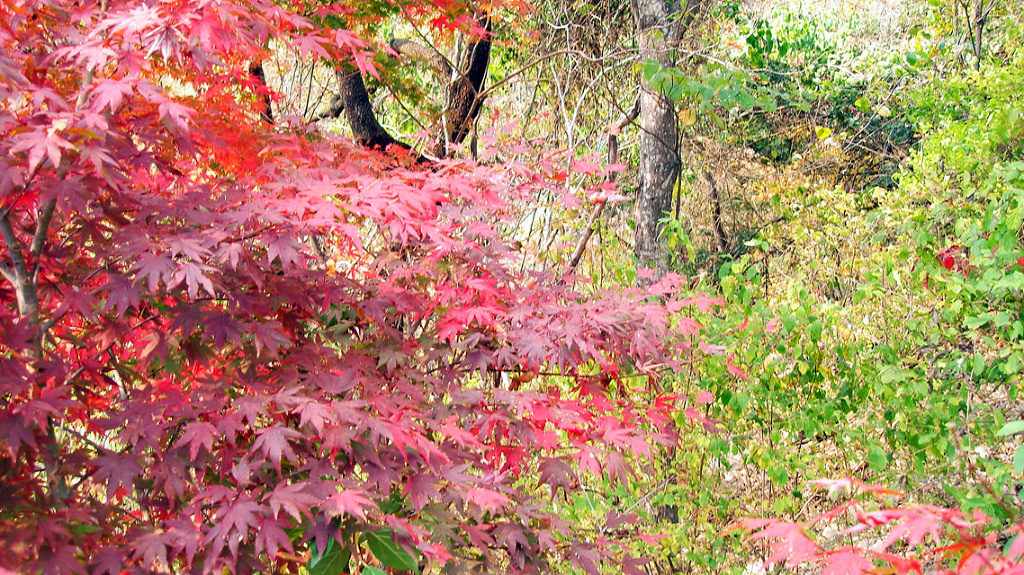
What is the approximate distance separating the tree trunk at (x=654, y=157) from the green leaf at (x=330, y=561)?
3.09 metres

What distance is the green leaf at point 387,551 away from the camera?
63.5 inches

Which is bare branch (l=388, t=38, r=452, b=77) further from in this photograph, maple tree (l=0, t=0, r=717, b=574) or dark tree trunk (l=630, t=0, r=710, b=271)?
maple tree (l=0, t=0, r=717, b=574)

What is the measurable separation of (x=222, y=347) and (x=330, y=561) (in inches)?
23.9

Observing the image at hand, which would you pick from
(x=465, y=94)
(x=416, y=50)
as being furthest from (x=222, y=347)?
(x=416, y=50)

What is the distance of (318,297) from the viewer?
204 cm

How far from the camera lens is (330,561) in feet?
5.32

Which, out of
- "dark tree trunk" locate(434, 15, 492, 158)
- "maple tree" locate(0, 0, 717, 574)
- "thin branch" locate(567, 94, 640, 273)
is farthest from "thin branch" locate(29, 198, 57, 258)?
"dark tree trunk" locate(434, 15, 492, 158)

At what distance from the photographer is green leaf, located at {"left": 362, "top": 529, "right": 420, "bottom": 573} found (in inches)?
63.5

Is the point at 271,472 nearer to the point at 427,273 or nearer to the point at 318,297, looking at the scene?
the point at 318,297

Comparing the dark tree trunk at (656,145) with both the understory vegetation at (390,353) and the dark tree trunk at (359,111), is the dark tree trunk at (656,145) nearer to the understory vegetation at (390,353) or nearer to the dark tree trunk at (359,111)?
the understory vegetation at (390,353)

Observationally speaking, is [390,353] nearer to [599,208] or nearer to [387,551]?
[387,551]

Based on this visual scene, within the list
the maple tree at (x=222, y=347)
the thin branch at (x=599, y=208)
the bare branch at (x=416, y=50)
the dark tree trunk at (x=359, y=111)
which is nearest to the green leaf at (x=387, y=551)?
the maple tree at (x=222, y=347)

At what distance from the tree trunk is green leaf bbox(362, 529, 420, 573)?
304 centimetres

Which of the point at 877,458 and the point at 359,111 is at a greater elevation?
the point at 359,111
